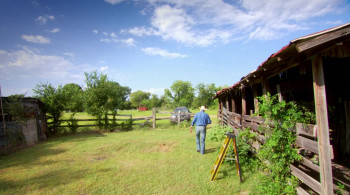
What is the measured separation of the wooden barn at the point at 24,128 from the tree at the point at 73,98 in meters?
1.61

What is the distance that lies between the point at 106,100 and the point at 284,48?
14.0 metres

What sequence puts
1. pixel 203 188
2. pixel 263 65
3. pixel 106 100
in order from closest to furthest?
pixel 263 65 < pixel 203 188 < pixel 106 100

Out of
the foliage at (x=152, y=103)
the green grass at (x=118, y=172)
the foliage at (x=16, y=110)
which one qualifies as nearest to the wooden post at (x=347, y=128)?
the green grass at (x=118, y=172)

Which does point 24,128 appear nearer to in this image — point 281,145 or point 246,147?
point 246,147

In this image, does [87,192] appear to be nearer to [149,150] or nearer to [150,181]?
[150,181]

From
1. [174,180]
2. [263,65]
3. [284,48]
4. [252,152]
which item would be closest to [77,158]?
[174,180]

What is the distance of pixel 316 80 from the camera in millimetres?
3088

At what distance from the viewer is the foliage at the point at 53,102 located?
1329 centimetres

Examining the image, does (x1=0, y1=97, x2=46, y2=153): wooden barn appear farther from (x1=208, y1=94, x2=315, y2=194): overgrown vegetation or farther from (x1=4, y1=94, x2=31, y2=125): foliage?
(x1=208, y1=94, x2=315, y2=194): overgrown vegetation

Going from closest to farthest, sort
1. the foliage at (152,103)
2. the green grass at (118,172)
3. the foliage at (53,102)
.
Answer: the green grass at (118,172), the foliage at (53,102), the foliage at (152,103)

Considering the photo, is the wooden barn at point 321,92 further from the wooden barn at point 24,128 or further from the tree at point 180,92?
the tree at point 180,92

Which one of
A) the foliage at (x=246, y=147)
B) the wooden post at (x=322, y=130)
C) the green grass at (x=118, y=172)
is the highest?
the wooden post at (x=322, y=130)

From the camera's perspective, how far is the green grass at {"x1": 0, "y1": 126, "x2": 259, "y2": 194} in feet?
15.4

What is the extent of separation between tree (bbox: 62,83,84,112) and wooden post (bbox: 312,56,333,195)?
1461 centimetres
